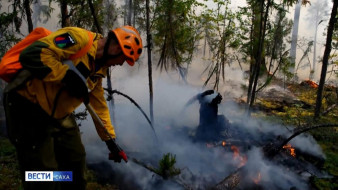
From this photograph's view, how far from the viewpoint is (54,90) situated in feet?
8.38

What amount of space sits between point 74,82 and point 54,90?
1.10ft

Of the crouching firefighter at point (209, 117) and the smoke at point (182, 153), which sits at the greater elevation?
A: the crouching firefighter at point (209, 117)

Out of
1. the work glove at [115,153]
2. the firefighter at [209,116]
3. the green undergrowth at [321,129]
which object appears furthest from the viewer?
the firefighter at [209,116]

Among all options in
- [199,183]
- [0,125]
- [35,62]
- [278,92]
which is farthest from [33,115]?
[278,92]

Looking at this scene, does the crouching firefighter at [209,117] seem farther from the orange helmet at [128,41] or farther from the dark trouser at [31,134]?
the dark trouser at [31,134]

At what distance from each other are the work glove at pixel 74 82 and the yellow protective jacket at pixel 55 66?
0.04 meters

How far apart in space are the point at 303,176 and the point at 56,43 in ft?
21.8

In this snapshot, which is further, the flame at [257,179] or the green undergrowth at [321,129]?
the green undergrowth at [321,129]

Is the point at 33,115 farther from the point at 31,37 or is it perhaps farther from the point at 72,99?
the point at 31,37

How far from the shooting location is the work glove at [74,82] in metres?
2.34

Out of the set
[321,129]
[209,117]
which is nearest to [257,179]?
[209,117]

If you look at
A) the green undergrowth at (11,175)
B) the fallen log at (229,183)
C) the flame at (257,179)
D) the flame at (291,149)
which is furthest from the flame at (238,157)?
the green undergrowth at (11,175)

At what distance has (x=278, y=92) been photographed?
23484 mm

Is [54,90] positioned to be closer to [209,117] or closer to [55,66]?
[55,66]
